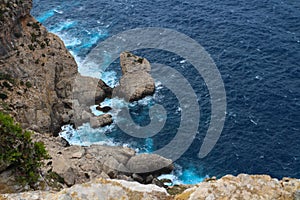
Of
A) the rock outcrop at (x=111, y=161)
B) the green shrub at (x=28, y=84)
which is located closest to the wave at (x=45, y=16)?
the green shrub at (x=28, y=84)

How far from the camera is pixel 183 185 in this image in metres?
88.6

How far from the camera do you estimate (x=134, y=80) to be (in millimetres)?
121312

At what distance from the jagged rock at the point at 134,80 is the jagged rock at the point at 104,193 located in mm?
86541

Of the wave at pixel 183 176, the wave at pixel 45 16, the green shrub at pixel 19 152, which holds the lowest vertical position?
the wave at pixel 183 176

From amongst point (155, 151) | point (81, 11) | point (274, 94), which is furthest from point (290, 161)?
point (81, 11)

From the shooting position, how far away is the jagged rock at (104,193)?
1196 inches

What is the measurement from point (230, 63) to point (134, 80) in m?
30.6

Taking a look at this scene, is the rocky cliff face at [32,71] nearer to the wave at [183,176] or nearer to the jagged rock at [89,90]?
the jagged rock at [89,90]

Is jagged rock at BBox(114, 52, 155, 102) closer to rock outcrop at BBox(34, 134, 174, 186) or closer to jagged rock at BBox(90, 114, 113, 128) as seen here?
jagged rock at BBox(90, 114, 113, 128)

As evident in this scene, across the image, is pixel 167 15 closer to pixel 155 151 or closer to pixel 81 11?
pixel 81 11

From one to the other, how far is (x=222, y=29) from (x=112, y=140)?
6222 cm

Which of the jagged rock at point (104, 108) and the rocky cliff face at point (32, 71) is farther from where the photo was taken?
the jagged rock at point (104, 108)

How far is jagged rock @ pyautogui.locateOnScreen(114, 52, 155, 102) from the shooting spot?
11869cm

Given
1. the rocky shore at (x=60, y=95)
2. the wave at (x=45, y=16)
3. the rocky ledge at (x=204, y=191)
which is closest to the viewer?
the rocky ledge at (x=204, y=191)
